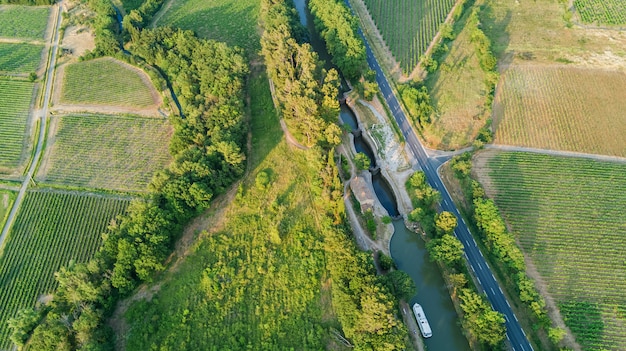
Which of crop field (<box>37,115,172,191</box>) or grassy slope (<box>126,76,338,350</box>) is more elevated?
crop field (<box>37,115,172,191</box>)

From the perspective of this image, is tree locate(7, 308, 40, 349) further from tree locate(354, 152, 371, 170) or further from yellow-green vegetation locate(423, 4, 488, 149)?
yellow-green vegetation locate(423, 4, 488, 149)

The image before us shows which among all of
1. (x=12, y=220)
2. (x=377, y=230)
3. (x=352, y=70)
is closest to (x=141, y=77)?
(x=12, y=220)

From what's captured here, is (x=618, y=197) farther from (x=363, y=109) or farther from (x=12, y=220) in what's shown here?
(x=12, y=220)

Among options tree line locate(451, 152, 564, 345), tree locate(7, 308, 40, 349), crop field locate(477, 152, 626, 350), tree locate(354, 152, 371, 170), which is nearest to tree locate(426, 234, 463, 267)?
tree line locate(451, 152, 564, 345)

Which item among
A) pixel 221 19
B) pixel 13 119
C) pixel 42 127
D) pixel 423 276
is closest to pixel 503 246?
pixel 423 276

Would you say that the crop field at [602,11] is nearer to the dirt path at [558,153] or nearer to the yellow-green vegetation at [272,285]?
the dirt path at [558,153]

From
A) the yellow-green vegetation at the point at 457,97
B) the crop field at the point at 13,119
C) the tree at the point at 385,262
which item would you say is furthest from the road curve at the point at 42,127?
the yellow-green vegetation at the point at 457,97

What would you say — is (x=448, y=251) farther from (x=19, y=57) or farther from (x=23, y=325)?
(x=19, y=57)
